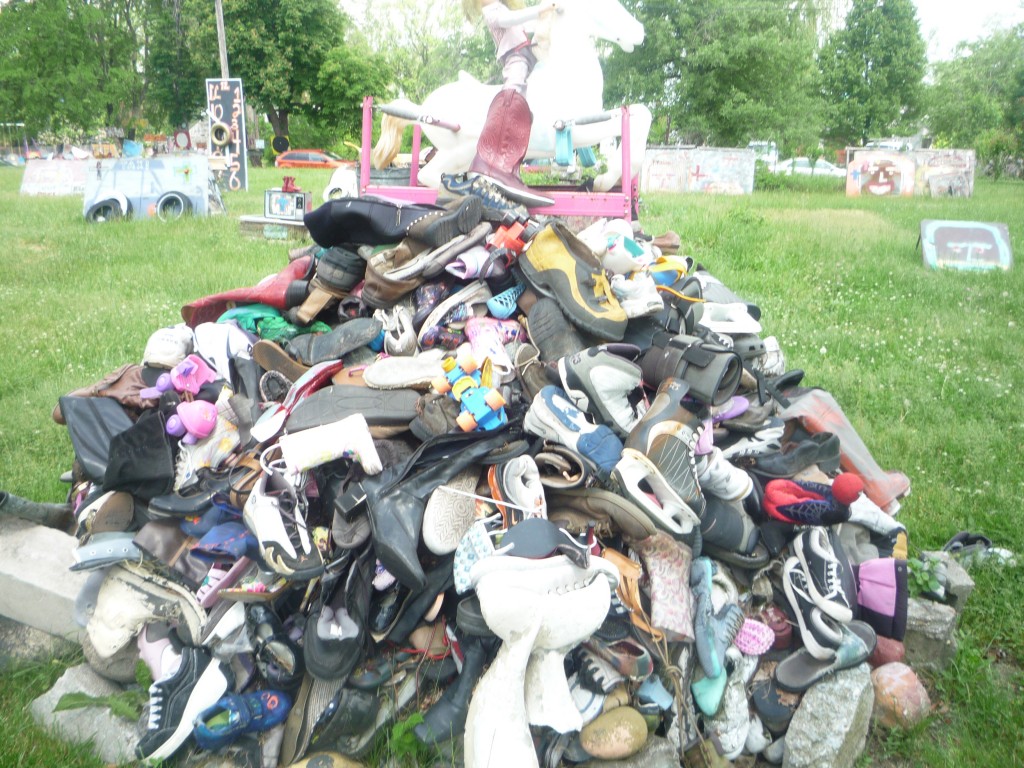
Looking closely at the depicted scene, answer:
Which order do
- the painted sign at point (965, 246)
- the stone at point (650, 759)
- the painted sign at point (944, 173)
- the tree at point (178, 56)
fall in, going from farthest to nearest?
the tree at point (178, 56)
the painted sign at point (944, 173)
the painted sign at point (965, 246)
the stone at point (650, 759)

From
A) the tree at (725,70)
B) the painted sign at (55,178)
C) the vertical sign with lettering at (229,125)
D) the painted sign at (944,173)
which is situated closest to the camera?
the painted sign at (55,178)

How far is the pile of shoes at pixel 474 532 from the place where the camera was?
204cm

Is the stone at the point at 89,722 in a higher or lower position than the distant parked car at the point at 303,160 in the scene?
lower

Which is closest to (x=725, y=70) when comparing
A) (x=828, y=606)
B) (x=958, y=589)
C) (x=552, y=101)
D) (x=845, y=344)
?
(x=845, y=344)

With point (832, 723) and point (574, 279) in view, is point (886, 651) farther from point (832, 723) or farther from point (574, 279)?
point (574, 279)

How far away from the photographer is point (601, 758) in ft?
6.52

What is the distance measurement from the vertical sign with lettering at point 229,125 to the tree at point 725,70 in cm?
1131

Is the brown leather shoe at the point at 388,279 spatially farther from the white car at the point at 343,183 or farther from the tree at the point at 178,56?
the tree at the point at 178,56

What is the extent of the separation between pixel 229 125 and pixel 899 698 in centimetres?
1634

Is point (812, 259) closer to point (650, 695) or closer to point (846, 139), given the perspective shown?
point (650, 695)

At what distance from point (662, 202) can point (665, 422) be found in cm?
970

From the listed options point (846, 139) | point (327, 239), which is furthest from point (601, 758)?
point (846, 139)

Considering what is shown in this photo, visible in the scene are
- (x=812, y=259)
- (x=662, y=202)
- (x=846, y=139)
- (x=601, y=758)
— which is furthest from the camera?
(x=846, y=139)

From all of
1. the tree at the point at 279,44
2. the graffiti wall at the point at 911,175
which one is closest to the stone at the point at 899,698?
the graffiti wall at the point at 911,175
